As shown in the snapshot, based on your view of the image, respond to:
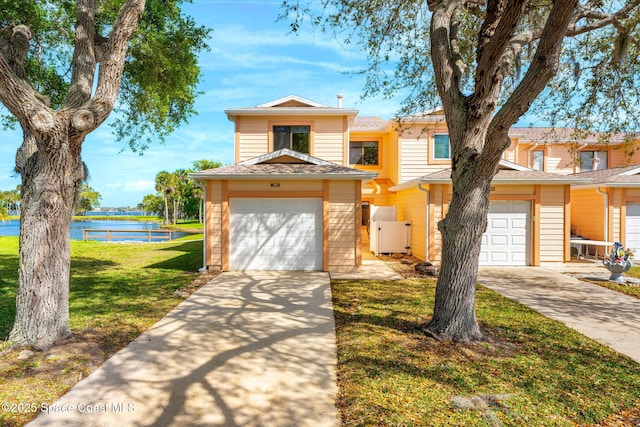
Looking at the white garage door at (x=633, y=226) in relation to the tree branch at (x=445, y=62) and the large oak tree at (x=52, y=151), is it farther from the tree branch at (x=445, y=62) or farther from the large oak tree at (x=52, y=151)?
the large oak tree at (x=52, y=151)

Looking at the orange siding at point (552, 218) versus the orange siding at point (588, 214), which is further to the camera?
the orange siding at point (588, 214)

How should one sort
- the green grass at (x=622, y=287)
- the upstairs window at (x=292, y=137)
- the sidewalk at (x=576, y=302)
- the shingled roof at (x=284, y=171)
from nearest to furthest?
the sidewalk at (x=576, y=302) → the green grass at (x=622, y=287) → the shingled roof at (x=284, y=171) → the upstairs window at (x=292, y=137)

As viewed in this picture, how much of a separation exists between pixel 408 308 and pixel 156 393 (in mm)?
4566

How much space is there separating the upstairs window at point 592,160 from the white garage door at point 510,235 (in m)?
9.24

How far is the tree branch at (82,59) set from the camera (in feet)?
15.9

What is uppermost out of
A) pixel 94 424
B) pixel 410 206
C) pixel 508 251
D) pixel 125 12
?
pixel 125 12

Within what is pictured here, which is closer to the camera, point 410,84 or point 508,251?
point 410,84

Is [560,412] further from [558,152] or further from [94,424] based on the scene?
[558,152]

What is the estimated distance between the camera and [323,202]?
10.0 metres

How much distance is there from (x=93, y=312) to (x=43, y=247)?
2.31 m

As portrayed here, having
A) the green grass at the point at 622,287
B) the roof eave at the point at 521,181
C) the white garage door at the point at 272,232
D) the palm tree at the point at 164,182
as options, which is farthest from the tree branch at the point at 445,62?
the palm tree at the point at 164,182

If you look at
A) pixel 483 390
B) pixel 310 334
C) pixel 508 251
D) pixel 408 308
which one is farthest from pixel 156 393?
pixel 508 251

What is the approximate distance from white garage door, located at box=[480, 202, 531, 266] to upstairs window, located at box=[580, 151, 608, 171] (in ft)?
30.3

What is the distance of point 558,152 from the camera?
17328mm
